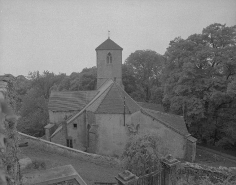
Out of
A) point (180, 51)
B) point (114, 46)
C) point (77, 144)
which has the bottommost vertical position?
point (77, 144)

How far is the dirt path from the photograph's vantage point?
11023 millimetres

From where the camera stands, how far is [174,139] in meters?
17.5

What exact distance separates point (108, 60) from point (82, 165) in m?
18.0

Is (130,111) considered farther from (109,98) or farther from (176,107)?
(176,107)

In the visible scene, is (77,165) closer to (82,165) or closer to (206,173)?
(82,165)

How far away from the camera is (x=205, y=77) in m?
20.1

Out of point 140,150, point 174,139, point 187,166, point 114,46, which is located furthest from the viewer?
point 114,46

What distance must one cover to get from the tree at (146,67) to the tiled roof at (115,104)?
2211 cm

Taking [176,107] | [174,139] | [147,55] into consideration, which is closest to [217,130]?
[176,107]

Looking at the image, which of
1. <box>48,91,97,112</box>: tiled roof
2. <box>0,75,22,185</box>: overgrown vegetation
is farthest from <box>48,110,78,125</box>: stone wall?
<box>0,75,22,185</box>: overgrown vegetation

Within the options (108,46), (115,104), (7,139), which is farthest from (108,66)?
(7,139)

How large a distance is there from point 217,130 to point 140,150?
17.2 m

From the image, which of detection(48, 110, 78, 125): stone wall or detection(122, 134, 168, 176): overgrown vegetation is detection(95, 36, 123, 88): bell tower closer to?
detection(48, 110, 78, 125): stone wall

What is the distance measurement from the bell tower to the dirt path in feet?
51.6
